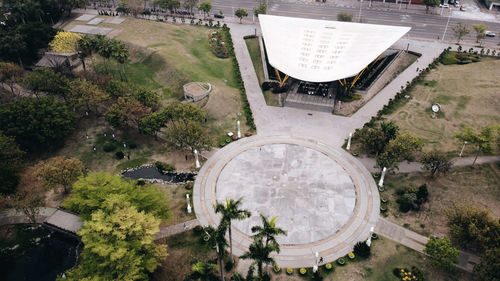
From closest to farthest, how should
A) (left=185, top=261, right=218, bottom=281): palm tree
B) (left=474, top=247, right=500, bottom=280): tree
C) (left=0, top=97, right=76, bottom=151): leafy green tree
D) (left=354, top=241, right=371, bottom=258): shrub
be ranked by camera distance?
(left=185, top=261, right=218, bottom=281): palm tree < (left=474, top=247, right=500, bottom=280): tree < (left=354, top=241, right=371, bottom=258): shrub < (left=0, top=97, right=76, bottom=151): leafy green tree

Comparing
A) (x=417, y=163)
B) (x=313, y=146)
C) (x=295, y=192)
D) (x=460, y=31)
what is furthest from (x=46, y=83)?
(x=460, y=31)

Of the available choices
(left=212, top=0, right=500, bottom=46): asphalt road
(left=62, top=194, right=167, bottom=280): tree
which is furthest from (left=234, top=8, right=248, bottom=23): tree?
(left=62, top=194, right=167, bottom=280): tree

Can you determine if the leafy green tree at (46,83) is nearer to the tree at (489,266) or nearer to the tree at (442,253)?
the tree at (442,253)

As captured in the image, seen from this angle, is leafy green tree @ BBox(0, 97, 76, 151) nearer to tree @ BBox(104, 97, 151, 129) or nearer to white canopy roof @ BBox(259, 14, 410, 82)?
tree @ BBox(104, 97, 151, 129)

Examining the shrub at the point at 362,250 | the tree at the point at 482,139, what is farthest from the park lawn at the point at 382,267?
the tree at the point at 482,139

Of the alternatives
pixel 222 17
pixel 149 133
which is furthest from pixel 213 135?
pixel 222 17

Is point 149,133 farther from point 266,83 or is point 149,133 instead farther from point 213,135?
point 266,83
